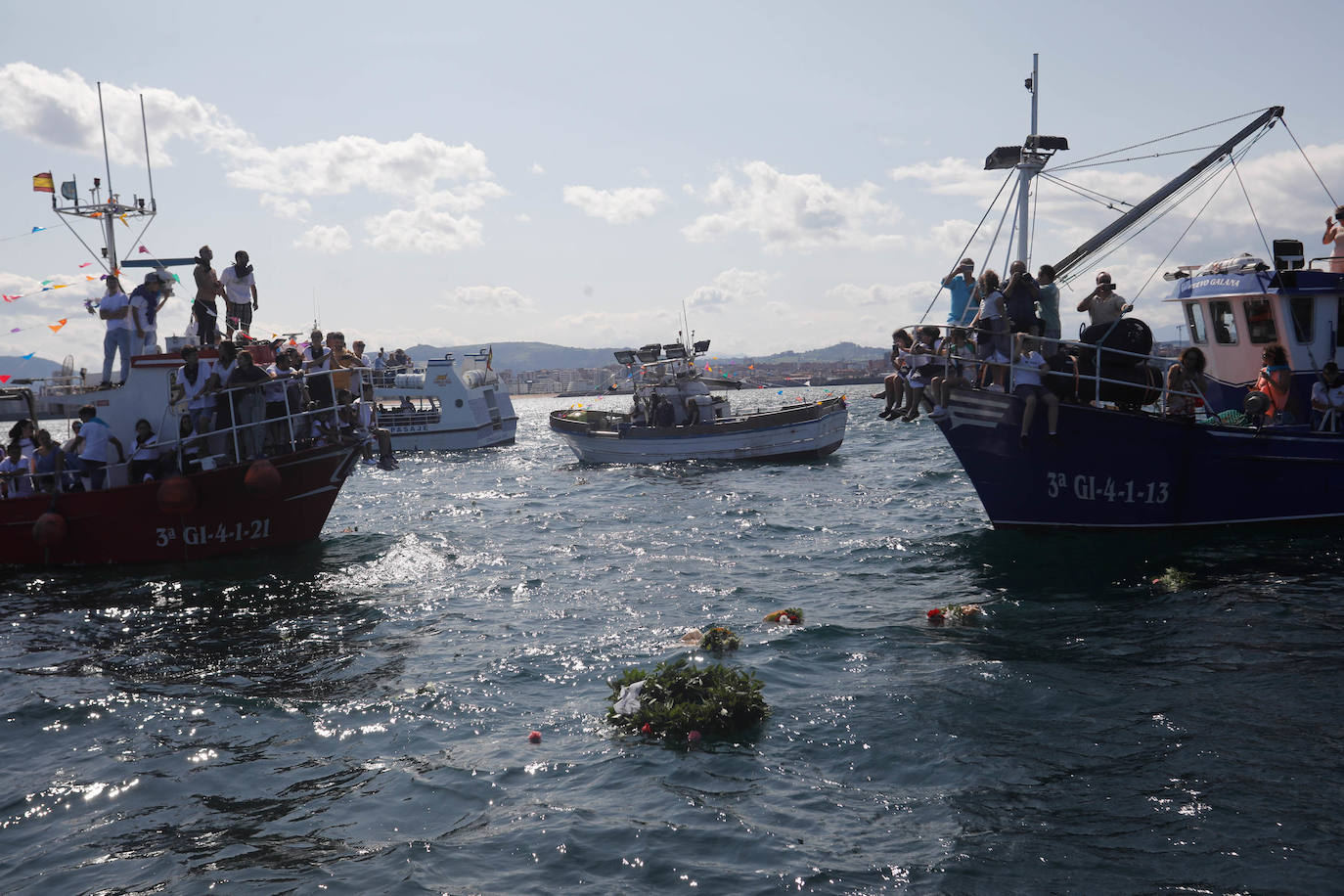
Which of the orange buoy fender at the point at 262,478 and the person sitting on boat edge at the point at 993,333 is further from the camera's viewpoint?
the orange buoy fender at the point at 262,478

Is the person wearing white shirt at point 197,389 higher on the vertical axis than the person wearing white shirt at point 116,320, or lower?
lower

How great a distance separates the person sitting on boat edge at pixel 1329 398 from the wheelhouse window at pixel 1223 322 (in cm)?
217

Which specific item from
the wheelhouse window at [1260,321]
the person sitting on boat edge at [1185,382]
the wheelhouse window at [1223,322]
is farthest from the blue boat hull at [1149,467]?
the wheelhouse window at [1223,322]

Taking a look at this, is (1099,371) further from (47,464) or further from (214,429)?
(47,464)

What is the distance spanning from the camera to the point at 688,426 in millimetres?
35094

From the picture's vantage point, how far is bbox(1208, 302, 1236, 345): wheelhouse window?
706 inches

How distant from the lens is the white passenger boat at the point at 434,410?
4934 cm

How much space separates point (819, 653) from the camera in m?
10.8

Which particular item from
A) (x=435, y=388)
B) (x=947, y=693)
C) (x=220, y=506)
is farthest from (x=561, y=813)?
(x=435, y=388)

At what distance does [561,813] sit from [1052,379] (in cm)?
1137

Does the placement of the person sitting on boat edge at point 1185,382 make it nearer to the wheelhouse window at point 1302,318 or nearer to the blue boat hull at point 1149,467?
the blue boat hull at point 1149,467

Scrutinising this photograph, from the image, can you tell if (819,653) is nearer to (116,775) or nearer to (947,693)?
(947,693)

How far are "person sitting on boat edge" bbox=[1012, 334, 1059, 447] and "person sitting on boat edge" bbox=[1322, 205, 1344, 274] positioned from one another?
22.8 feet

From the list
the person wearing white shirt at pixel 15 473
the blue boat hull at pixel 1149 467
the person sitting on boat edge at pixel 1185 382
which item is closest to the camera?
the person sitting on boat edge at pixel 1185 382
